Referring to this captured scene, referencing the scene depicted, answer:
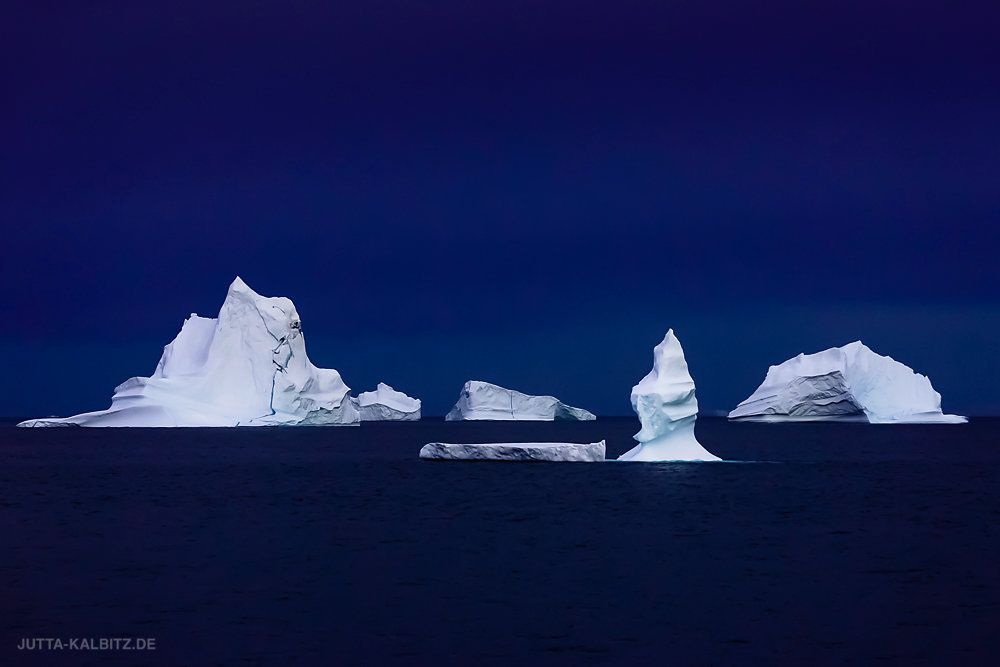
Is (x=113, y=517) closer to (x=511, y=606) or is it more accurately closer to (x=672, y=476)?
(x=511, y=606)

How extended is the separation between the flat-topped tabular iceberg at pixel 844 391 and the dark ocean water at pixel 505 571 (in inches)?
1527

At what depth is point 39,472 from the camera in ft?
125

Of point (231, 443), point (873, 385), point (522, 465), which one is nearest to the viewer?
point (522, 465)

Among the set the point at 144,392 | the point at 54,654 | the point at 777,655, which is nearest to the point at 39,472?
the point at 144,392

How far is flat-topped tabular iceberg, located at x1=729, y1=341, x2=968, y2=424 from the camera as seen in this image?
71.8 metres

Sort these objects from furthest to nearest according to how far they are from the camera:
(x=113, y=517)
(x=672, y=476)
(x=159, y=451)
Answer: (x=159, y=451) < (x=672, y=476) < (x=113, y=517)

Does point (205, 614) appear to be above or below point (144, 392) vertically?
below

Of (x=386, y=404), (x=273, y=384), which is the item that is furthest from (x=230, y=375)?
(x=386, y=404)

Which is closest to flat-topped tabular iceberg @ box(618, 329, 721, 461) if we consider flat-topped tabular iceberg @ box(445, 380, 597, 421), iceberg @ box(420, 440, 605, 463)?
iceberg @ box(420, 440, 605, 463)

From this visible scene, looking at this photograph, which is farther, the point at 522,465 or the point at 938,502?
the point at 522,465

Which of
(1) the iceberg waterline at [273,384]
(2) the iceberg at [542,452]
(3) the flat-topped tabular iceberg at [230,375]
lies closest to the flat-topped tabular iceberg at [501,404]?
(1) the iceberg waterline at [273,384]

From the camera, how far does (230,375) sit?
210 ft

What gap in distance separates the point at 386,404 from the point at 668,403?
7895cm

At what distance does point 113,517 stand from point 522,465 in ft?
64.4
